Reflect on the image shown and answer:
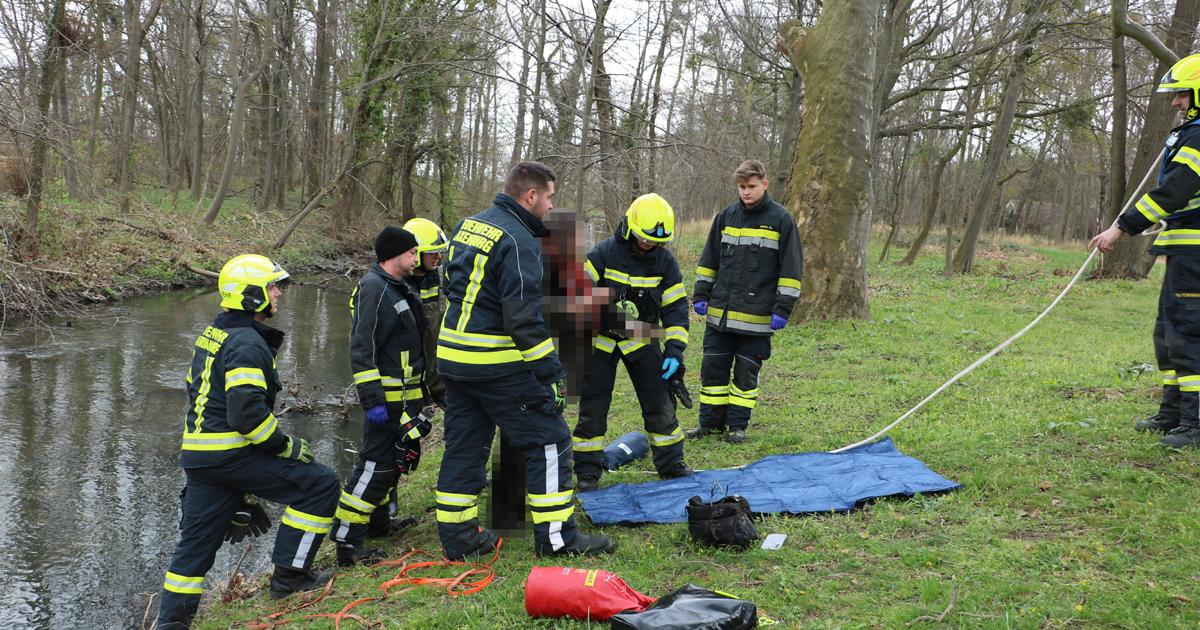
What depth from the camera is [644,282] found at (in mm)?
5410

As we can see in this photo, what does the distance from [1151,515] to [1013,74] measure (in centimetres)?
1506

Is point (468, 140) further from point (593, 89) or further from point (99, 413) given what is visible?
point (99, 413)

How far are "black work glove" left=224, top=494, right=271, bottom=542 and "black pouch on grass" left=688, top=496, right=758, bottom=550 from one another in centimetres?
254

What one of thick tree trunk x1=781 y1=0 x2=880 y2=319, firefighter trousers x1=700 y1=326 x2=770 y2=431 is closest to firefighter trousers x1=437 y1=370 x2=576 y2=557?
firefighter trousers x1=700 y1=326 x2=770 y2=431

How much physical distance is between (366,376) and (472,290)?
1.10 metres

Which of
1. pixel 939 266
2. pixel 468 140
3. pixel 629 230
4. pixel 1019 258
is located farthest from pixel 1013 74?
pixel 468 140

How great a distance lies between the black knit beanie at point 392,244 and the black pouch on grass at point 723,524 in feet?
8.02

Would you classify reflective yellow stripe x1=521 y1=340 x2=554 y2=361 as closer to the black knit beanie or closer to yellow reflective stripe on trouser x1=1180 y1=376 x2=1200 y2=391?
the black knit beanie

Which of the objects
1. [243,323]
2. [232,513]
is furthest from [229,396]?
[232,513]

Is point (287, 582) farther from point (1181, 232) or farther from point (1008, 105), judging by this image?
point (1008, 105)

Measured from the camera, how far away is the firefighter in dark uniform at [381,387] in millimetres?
4871

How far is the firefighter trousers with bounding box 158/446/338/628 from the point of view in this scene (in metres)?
4.22

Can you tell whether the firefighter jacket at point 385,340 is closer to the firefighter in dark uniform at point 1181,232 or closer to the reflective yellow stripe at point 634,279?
A: the reflective yellow stripe at point 634,279

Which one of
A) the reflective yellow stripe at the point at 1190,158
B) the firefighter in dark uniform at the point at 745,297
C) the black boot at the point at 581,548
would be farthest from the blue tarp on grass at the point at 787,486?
the reflective yellow stripe at the point at 1190,158
